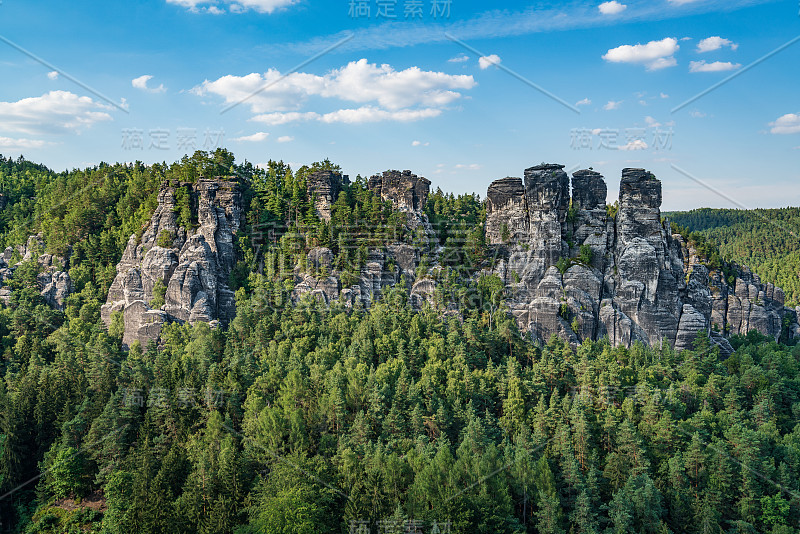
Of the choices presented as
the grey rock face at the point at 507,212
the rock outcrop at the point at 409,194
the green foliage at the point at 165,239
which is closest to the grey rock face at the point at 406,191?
the rock outcrop at the point at 409,194

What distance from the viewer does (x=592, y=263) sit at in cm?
5516

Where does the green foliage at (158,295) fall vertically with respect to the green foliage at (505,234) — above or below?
below

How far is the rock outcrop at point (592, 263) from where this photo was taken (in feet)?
170

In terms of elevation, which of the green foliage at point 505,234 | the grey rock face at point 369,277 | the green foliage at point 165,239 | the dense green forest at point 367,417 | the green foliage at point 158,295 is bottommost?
the dense green forest at point 367,417

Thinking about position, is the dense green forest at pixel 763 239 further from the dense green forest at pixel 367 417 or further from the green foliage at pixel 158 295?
the green foliage at pixel 158 295

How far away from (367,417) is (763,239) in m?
156

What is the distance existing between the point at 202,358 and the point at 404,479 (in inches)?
799

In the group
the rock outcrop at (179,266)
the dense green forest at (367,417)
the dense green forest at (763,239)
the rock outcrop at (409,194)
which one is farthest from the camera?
the dense green forest at (763,239)

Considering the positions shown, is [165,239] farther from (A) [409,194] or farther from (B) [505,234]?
(B) [505,234]

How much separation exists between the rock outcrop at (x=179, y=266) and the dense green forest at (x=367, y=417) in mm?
1736

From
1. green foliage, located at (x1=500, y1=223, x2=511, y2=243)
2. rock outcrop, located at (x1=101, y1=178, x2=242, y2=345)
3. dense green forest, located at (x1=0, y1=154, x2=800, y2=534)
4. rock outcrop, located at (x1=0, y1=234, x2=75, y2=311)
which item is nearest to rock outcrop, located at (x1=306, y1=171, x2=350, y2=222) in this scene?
dense green forest, located at (x1=0, y1=154, x2=800, y2=534)

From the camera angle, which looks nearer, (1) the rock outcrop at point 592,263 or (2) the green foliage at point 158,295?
(1) the rock outcrop at point 592,263

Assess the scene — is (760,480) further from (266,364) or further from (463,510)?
(266,364)

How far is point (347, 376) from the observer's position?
41.3m
